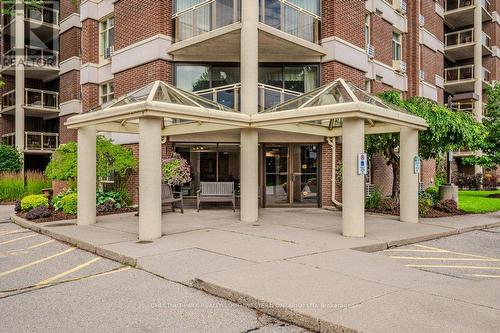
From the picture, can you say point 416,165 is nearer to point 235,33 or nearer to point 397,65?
point 235,33

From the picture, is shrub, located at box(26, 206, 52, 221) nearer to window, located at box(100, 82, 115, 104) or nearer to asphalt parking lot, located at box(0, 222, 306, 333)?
asphalt parking lot, located at box(0, 222, 306, 333)

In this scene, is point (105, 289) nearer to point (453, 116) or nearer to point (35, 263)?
point (35, 263)

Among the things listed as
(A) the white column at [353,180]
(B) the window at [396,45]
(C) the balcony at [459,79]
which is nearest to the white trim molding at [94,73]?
(A) the white column at [353,180]

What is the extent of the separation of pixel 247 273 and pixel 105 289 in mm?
2042

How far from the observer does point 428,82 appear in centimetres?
2431

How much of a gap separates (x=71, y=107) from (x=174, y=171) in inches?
456

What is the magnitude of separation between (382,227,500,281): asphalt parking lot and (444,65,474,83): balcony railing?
954 inches

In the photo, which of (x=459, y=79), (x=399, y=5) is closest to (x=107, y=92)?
(x=399, y=5)

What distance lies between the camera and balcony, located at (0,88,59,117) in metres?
26.3

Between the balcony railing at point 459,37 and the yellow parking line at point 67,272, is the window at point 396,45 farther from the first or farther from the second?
the yellow parking line at point 67,272

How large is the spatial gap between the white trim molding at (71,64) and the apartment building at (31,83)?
2483 mm

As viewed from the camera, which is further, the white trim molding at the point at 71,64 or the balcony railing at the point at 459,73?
the balcony railing at the point at 459,73

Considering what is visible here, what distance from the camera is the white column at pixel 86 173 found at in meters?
11.4

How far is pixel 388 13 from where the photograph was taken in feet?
67.3
